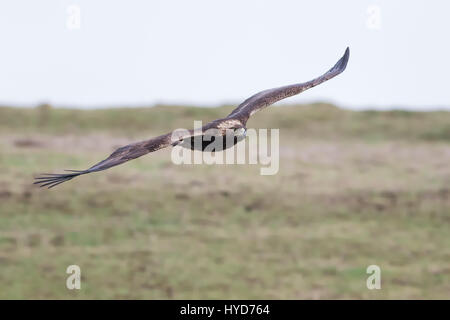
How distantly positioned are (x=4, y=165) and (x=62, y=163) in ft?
6.37

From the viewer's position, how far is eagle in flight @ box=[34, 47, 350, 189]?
10.5 meters

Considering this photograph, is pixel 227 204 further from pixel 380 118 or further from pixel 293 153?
pixel 380 118

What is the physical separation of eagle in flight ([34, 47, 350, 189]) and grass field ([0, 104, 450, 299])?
7.13 m

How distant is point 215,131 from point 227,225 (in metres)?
11.9

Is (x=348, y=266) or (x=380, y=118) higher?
(x=380, y=118)

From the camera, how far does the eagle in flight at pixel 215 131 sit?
1055 centimetres

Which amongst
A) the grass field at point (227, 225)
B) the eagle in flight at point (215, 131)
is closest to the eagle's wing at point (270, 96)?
the eagle in flight at point (215, 131)

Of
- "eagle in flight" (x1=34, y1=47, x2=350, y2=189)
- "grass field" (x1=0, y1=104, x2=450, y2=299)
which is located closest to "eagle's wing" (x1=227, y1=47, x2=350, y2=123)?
"eagle in flight" (x1=34, y1=47, x2=350, y2=189)

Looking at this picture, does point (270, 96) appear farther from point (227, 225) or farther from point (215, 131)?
point (227, 225)

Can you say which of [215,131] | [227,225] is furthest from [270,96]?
[227,225]

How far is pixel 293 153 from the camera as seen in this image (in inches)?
1244

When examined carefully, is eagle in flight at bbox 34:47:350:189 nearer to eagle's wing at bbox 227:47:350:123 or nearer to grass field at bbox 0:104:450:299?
eagle's wing at bbox 227:47:350:123

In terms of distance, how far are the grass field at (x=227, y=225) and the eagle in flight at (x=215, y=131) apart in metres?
7.13
